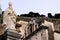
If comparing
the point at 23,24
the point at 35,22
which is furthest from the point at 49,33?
the point at 23,24

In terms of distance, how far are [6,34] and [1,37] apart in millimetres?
229

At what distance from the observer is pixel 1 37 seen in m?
8.57

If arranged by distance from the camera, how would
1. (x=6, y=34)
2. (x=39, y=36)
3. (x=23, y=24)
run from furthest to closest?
(x=23, y=24) < (x=39, y=36) < (x=6, y=34)

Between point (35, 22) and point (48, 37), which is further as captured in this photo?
point (35, 22)

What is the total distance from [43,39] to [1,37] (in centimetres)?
549

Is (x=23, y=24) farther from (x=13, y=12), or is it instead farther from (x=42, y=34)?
(x=42, y=34)

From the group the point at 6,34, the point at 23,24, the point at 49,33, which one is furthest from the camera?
the point at 23,24

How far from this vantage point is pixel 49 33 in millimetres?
14625

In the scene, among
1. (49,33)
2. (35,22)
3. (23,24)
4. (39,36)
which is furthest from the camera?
(23,24)

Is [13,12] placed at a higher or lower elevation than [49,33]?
higher

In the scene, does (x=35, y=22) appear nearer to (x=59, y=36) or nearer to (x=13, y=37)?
(x=59, y=36)

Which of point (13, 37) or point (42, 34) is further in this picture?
point (42, 34)

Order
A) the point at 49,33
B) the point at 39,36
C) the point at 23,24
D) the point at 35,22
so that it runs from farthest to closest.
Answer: the point at 23,24 < the point at 35,22 < the point at 49,33 < the point at 39,36

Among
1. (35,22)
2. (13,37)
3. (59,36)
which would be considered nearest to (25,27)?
(35,22)
